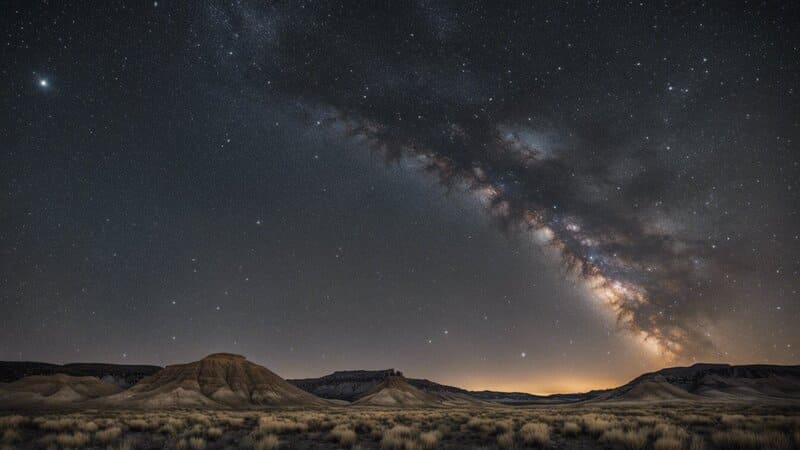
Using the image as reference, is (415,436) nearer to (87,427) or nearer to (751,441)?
(751,441)

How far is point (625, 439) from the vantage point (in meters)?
11.8

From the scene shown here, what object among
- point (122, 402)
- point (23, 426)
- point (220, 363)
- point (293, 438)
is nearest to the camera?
point (293, 438)

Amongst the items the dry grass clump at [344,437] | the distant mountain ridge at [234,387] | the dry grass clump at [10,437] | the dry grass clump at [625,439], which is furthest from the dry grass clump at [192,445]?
the distant mountain ridge at [234,387]

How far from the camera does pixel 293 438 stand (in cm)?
1451

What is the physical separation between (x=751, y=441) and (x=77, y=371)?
173016 millimetres

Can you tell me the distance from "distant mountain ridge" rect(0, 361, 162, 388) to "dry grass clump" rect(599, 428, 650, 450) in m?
131

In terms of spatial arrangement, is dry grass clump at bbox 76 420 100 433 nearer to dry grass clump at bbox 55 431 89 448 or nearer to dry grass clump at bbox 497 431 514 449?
dry grass clump at bbox 55 431 89 448

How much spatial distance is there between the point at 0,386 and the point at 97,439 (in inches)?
3308

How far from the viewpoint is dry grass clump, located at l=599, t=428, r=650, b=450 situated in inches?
443

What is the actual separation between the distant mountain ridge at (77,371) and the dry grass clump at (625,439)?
131221 mm

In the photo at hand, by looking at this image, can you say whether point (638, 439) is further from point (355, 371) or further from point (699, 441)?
point (355, 371)

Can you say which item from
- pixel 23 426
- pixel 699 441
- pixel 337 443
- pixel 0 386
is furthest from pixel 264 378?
pixel 699 441

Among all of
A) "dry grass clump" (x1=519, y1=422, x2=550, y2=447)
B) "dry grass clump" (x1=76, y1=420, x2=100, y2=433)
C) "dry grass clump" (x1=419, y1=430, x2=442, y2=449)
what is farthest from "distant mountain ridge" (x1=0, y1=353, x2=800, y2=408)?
"dry grass clump" (x1=519, y1=422, x2=550, y2=447)

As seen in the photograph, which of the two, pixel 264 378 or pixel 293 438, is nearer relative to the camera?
pixel 293 438
